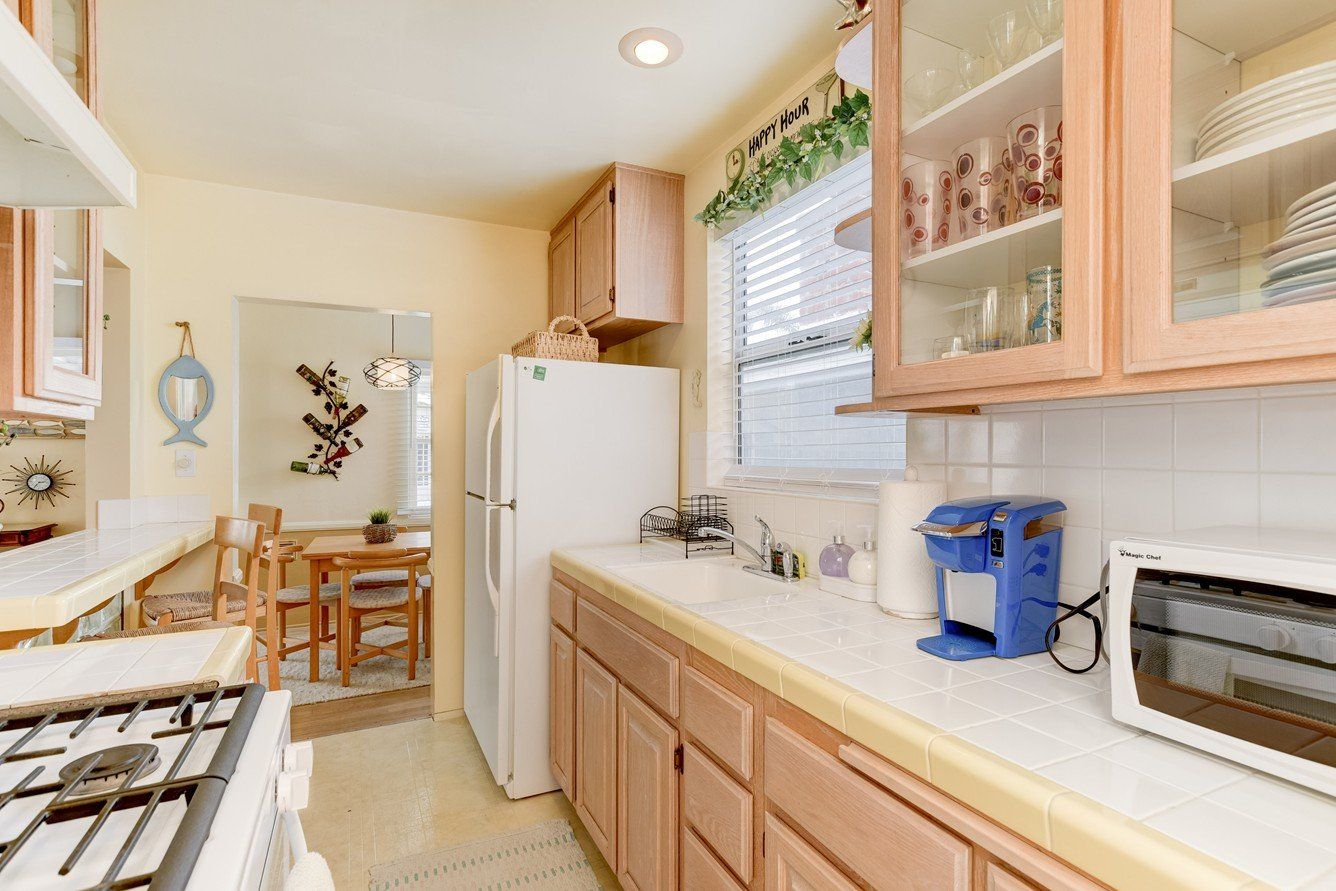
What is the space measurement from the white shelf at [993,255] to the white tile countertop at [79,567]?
2.14m

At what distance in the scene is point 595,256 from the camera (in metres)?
2.82

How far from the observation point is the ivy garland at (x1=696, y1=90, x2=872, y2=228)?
171cm

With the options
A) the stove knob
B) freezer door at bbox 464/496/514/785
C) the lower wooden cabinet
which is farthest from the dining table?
the stove knob

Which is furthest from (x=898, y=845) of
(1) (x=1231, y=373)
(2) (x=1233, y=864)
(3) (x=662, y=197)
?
(3) (x=662, y=197)

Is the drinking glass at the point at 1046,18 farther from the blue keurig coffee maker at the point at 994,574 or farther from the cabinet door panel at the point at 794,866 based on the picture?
the cabinet door panel at the point at 794,866

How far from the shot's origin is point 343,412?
5.25m

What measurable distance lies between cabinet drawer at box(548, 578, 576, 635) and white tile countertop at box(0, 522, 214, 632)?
4.26ft

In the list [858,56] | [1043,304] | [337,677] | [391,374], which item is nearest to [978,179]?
[1043,304]

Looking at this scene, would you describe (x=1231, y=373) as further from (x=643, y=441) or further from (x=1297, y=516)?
(x=643, y=441)

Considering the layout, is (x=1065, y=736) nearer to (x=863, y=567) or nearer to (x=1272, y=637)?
(x=1272, y=637)

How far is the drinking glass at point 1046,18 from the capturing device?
1048 millimetres

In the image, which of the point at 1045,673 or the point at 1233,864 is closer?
the point at 1233,864

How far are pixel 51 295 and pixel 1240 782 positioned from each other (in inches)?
76.3

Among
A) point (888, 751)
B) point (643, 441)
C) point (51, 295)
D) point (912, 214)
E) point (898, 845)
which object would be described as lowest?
point (898, 845)
